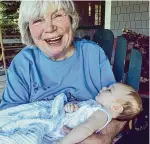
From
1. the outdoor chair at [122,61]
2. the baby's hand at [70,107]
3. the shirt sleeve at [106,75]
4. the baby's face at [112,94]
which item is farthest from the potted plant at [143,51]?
the baby's hand at [70,107]

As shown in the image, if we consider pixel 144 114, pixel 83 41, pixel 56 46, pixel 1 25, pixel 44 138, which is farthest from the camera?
pixel 1 25

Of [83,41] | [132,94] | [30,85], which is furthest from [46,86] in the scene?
[132,94]

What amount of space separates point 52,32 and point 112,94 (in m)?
0.53

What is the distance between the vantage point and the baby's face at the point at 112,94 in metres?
1.78

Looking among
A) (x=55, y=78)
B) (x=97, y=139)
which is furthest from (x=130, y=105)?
(x=55, y=78)

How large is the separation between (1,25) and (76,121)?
14.6 feet

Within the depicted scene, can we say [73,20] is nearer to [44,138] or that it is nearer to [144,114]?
[44,138]

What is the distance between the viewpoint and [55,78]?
1.95 meters

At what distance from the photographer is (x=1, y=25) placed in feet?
19.0

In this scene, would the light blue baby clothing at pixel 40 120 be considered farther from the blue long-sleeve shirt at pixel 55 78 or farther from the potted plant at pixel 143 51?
the potted plant at pixel 143 51

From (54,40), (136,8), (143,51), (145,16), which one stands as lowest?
(143,51)

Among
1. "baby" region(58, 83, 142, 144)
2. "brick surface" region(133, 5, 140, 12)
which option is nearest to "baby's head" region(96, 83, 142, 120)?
"baby" region(58, 83, 142, 144)

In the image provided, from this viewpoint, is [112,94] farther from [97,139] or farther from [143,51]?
[143,51]

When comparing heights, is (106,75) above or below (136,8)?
below
